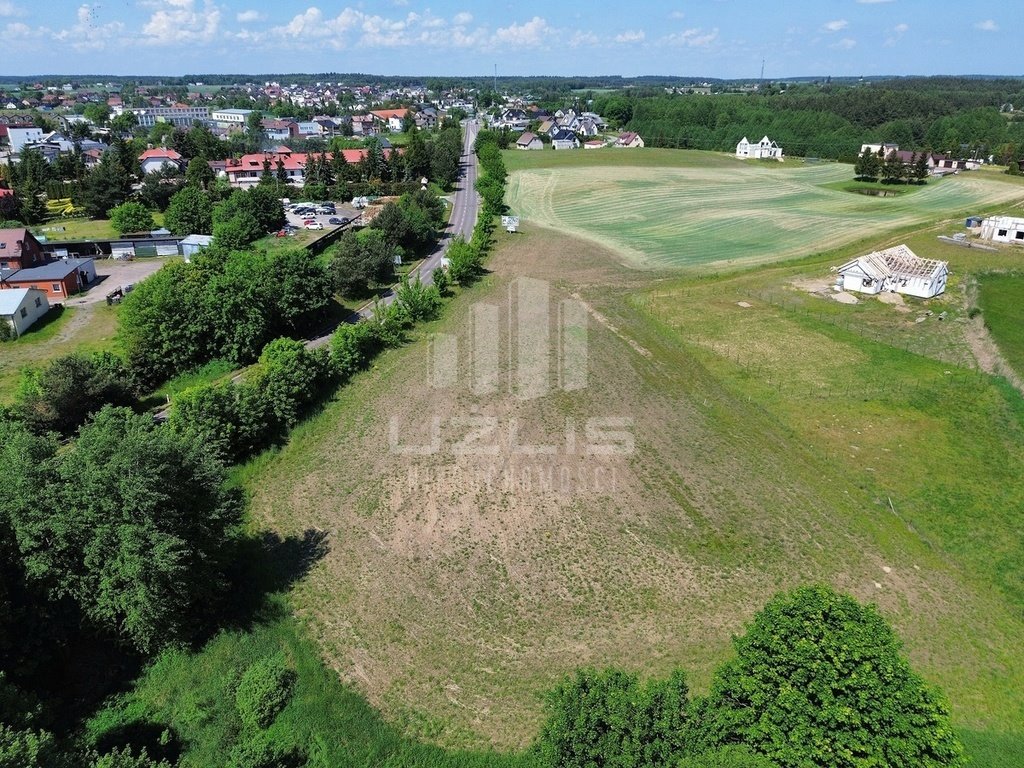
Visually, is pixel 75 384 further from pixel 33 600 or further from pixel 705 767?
pixel 705 767

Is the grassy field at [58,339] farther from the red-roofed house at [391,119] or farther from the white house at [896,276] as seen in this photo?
the red-roofed house at [391,119]

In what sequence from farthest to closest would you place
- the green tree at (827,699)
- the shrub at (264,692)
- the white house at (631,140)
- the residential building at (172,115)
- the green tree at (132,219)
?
the residential building at (172,115) → the white house at (631,140) → the green tree at (132,219) → the shrub at (264,692) → the green tree at (827,699)

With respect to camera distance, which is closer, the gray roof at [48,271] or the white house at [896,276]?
the white house at [896,276]

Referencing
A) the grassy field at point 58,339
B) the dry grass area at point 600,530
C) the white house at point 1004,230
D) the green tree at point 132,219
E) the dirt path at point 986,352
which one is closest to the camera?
the dry grass area at point 600,530

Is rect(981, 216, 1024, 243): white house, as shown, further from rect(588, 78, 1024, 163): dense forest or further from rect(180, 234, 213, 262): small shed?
rect(180, 234, 213, 262): small shed

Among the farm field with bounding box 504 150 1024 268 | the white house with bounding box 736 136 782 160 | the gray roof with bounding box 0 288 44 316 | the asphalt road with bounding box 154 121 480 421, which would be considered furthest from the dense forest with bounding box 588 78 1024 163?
the gray roof with bounding box 0 288 44 316

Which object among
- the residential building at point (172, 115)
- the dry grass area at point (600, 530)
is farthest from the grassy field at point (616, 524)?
the residential building at point (172, 115)
